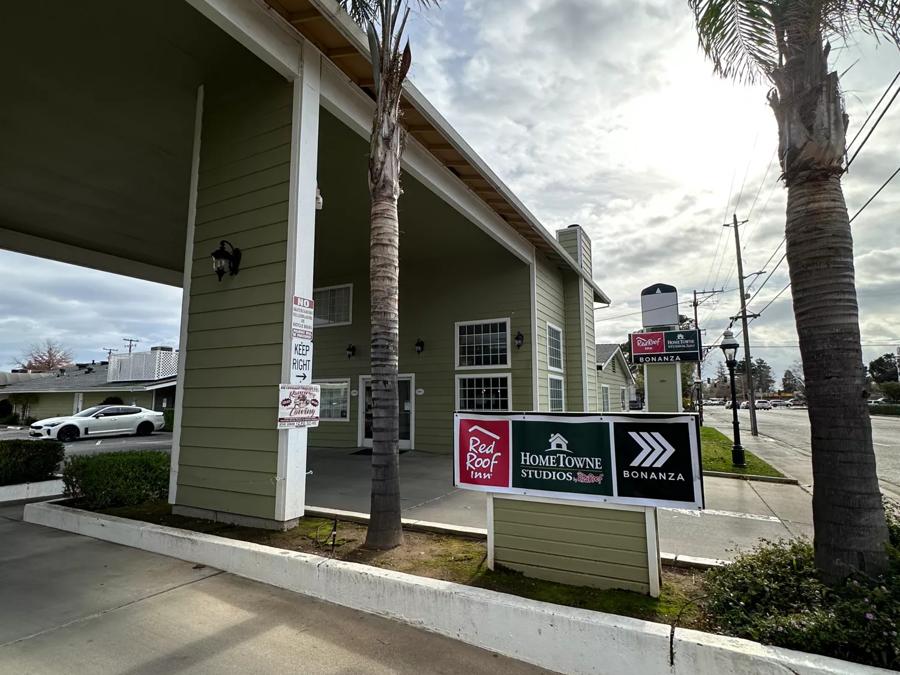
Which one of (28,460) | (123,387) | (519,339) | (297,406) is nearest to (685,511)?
(297,406)

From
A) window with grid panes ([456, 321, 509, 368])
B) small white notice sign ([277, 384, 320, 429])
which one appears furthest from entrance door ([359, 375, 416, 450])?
small white notice sign ([277, 384, 320, 429])

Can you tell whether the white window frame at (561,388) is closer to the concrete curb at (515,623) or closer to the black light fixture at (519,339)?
the black light fixture at (519,339)

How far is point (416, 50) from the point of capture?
4.86m

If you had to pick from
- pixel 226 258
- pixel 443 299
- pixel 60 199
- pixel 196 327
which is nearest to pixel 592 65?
pixel 226 258

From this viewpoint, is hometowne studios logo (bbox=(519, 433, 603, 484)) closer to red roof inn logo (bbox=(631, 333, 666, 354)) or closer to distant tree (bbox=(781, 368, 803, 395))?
red roof inn logo (bbox=(631, 333, 666, 354))

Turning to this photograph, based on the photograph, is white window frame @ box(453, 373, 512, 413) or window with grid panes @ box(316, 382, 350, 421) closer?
white window frame @ box(453, 373, 512, 413)

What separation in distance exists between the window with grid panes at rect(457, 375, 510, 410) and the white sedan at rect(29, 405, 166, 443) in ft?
53.6

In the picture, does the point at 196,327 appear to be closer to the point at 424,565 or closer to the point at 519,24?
the point at 424,565

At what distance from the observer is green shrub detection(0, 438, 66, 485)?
7.22 meters

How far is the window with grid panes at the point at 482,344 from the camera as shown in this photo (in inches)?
435

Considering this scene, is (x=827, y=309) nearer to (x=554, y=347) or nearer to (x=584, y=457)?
(x=584, y=457)

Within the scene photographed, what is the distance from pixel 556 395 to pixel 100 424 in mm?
18598

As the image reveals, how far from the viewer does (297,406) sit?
465 cm

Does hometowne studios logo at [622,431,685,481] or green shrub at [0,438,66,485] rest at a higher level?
hometowne studios logo at [622,431,685,481]
